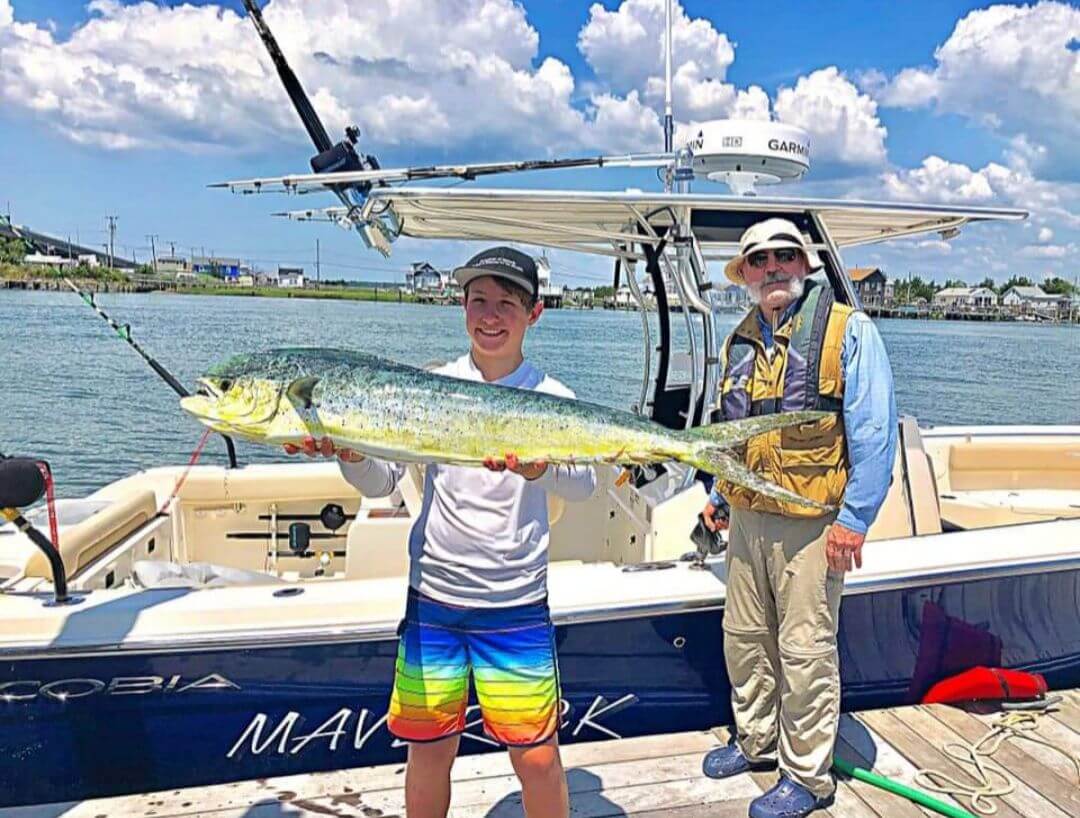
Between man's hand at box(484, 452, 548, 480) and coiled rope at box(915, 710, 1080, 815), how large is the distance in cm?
211

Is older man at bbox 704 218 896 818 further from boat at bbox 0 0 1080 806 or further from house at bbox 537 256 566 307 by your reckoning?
house at bbox 537 256 566 307

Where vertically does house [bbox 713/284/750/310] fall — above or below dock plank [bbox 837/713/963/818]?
above

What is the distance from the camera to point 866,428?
101 inches

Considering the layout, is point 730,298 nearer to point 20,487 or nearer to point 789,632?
point 789,632

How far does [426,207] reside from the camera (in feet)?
12.1

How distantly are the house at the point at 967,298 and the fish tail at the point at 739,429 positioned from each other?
97932 mm

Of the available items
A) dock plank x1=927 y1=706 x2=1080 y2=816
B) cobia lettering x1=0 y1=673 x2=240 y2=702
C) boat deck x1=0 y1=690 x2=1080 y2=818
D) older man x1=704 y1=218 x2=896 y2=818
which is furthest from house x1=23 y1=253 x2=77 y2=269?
dock plank x1=927 y1=706 x2=1080 y2=816

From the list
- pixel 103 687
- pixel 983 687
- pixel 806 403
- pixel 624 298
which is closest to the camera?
pixel 806 403

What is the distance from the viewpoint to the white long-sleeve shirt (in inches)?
81.6

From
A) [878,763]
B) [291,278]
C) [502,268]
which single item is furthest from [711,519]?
[291,278]

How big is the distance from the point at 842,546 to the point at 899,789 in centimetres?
105

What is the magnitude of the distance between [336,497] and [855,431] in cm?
338

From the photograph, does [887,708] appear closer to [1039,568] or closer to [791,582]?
[1039,568]

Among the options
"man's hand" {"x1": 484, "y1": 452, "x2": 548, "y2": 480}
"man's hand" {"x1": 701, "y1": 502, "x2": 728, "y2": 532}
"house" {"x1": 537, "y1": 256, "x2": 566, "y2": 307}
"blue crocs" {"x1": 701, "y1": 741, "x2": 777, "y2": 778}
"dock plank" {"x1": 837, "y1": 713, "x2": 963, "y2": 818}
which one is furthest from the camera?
"man's hand" {"x1": 701, "y1": 502, "x2": 728, "y2": 532}
